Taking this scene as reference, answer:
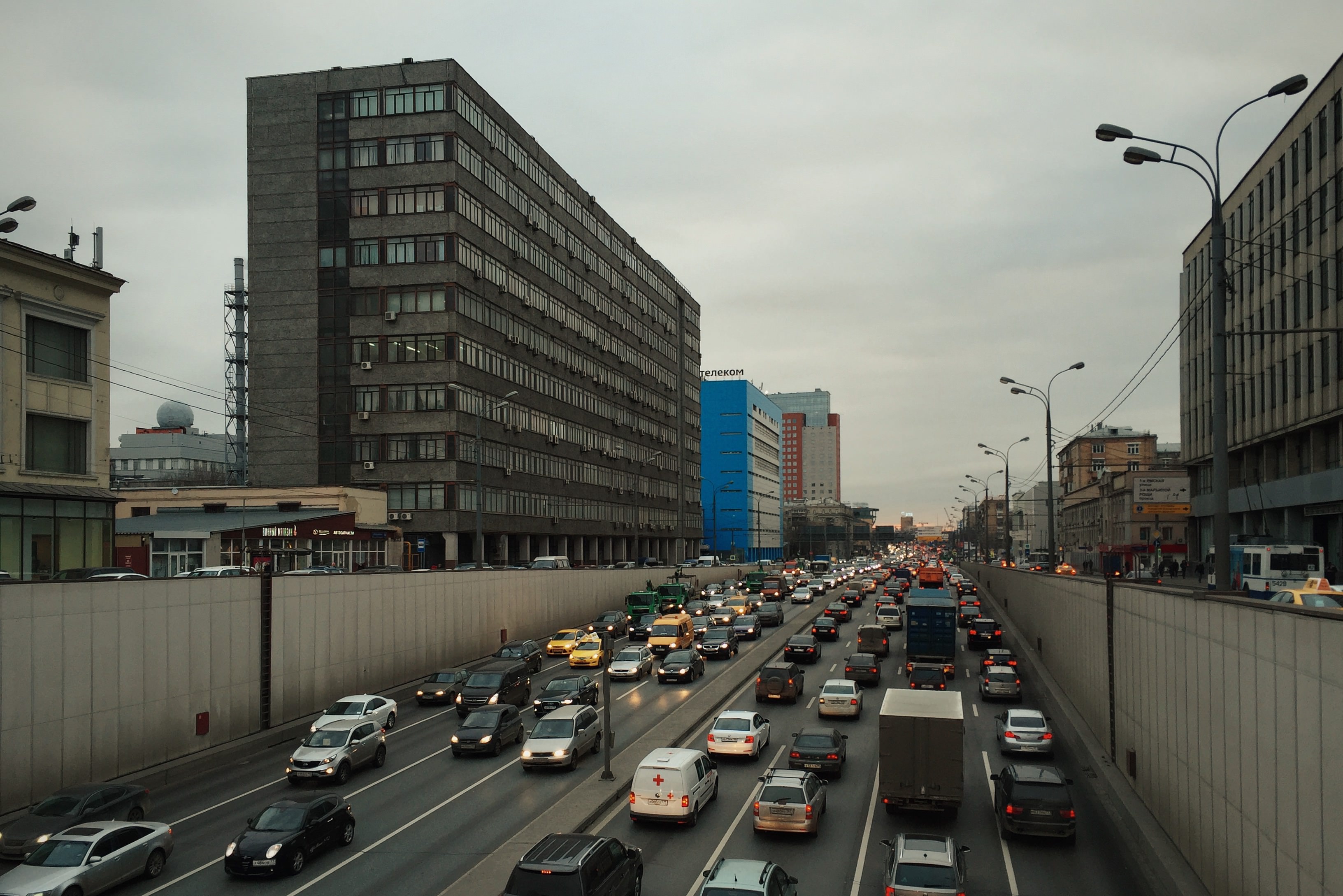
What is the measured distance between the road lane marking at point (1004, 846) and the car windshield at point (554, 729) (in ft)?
37.7

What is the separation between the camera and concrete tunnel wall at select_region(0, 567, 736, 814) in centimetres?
2316

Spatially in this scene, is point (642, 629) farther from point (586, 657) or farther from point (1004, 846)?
point (1004, 846)

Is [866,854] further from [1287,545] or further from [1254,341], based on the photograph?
[1254,341]

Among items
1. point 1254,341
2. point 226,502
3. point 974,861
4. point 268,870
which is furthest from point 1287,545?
point 226,502

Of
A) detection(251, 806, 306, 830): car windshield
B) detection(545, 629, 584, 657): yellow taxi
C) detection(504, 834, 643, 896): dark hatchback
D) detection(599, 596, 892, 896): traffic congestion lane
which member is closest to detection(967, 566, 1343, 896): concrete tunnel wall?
detection(599, 596, 892, 896): traffic congestion lane

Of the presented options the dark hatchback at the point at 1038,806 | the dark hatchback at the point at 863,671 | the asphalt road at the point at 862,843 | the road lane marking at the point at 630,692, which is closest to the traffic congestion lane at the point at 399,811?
the asphalt road at the point at 862,843

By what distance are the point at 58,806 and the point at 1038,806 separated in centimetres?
2038

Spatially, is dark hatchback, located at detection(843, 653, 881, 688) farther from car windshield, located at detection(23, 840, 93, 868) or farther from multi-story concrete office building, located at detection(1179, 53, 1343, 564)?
car windshield, located at detection(23, 840, 93, 868)

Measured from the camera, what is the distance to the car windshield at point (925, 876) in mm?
15844

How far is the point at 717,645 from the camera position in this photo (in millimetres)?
50906

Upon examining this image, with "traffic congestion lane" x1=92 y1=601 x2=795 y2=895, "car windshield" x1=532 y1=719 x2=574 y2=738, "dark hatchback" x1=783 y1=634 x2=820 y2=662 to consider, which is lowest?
"dark hatchback" x1=783 y1=634 x2=820 y2=662

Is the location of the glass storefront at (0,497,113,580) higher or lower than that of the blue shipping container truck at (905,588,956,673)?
higher

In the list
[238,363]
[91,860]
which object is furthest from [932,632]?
[238,363]

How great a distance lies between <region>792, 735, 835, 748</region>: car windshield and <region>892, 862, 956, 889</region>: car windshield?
33.5ft
